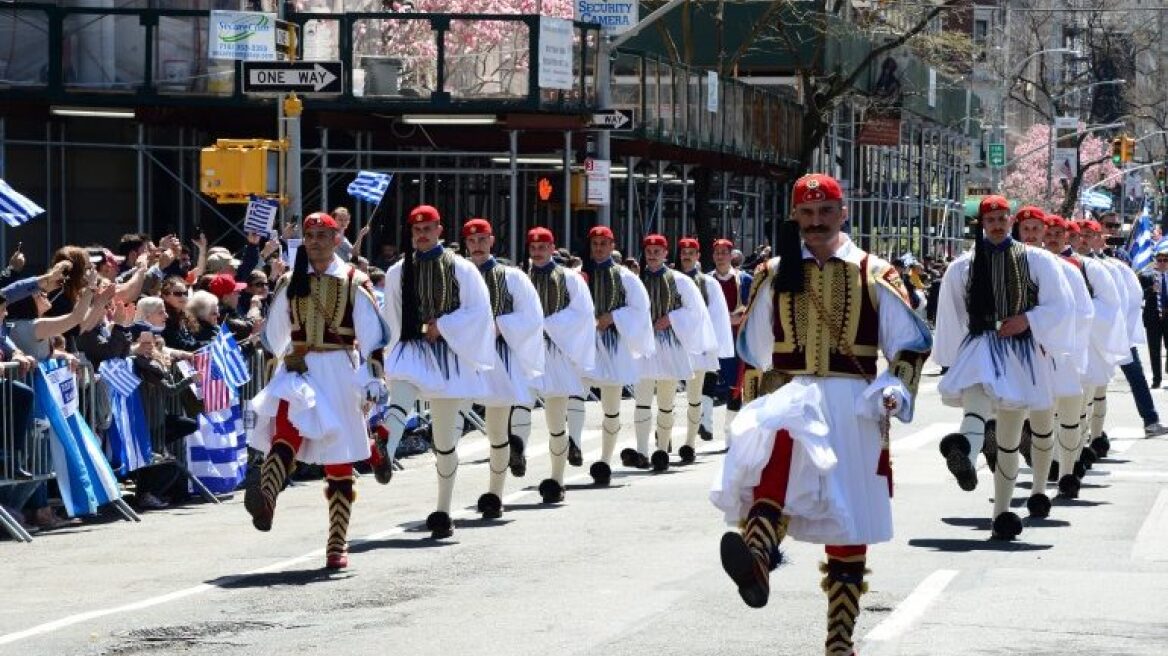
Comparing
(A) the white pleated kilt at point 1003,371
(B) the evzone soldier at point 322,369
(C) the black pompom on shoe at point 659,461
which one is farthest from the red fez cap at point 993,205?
(C) the black pompom on shoe at point 659,461

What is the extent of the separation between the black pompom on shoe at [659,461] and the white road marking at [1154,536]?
440 centimetres

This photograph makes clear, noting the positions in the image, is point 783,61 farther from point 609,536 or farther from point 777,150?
point 609,536

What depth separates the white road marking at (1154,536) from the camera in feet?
42.7

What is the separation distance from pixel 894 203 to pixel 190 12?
128 ft

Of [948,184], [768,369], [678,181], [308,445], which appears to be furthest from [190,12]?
[948,184]

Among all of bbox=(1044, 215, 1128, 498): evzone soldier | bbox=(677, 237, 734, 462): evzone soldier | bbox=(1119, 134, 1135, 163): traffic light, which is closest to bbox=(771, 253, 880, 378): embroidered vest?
bbox=(1044, 215, 1128, 498): evzone soldier

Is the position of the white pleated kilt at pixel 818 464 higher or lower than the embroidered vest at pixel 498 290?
lower

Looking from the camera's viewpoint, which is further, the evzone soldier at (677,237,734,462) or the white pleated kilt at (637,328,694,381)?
the evzone soldier at (677,237,734,462)

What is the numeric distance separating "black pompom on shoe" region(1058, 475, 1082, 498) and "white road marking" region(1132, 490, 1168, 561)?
0.57 m

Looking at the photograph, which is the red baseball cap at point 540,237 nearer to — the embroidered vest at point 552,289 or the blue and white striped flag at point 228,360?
the embroidered vest at point 552,289

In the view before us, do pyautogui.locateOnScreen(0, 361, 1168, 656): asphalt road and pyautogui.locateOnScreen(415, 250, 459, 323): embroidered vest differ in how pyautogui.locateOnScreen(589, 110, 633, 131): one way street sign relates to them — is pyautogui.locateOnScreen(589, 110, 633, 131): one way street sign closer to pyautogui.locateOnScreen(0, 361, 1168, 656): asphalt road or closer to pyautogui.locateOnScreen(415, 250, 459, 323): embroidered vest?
pyautogui.locateOnScreen(0, 361, 1168, 656): asphalt road

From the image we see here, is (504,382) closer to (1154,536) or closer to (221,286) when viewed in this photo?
(221,286)

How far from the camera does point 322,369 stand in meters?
12.8

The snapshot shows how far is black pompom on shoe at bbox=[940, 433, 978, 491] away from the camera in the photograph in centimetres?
1190
